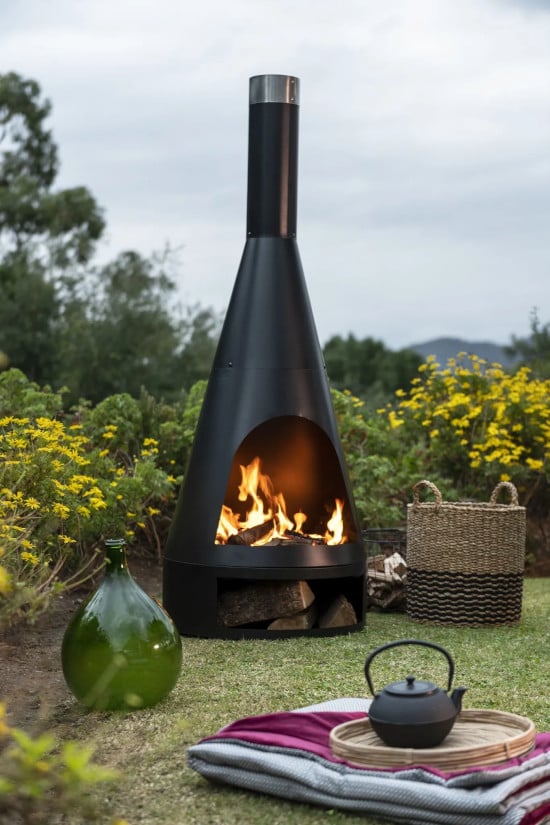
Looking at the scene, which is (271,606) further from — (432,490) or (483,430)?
(483,430)

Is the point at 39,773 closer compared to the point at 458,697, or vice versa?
the point at 39,773

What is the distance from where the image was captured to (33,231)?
18.6m

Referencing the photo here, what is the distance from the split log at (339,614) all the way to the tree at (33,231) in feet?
37.2

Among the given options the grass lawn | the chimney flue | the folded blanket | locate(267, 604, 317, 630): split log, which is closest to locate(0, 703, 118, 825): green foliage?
the grass lawn

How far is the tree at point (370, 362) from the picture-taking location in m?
Result: 18.6

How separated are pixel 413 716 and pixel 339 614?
2243 millimetres

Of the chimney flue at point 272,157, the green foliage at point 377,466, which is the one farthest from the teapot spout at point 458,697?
the green foliage at point 377,466

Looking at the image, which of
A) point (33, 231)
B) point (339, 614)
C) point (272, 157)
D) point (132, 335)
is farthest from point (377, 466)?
point (33, 231)

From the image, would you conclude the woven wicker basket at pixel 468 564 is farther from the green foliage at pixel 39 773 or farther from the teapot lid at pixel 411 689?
the green foliage at pixel 39 773

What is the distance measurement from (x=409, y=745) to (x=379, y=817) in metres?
0.17

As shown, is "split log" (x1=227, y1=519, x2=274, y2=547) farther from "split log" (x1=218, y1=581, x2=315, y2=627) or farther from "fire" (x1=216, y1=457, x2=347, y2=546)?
"split log" (x1=218, y1=581, x2=315, y2=627)

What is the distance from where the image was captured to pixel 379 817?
7.88ft

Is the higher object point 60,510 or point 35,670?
point 60,510

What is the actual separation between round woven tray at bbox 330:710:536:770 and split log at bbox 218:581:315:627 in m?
1.89
